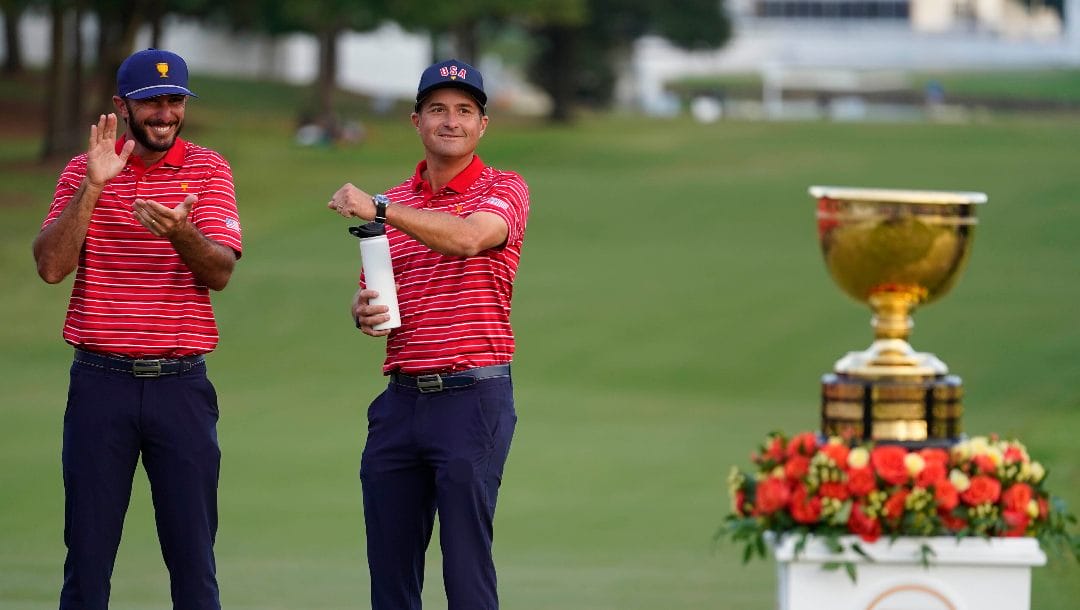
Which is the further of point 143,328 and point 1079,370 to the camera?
point 1079,370

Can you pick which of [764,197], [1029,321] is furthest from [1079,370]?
[764,197]

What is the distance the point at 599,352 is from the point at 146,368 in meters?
14.8

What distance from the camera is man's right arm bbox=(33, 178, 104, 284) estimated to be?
5.64 meters

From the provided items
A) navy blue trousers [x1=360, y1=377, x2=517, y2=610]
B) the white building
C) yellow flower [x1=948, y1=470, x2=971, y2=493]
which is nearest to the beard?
navy blue trousers [x1=360, y1=377, x2=517, y2=610]

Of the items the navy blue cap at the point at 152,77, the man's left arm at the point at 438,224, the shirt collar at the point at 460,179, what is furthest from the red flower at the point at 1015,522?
the navy blue cap at the point at 152,77

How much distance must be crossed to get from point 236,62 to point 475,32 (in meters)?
14.8

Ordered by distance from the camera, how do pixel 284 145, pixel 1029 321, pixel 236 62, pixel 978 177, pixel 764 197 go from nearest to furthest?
1. pixel 1029 321
2. pixel 764 197
3. pixel 978 177
4. pixel 284 145
5. pixel 236 62

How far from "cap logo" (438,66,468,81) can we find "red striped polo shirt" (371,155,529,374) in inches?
12.5

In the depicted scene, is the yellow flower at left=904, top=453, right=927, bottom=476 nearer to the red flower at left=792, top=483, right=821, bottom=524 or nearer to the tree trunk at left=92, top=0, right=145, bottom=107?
the red flower at left=792, top=483, right=821, bottom=524

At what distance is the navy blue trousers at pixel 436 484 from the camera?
5609 millimetres

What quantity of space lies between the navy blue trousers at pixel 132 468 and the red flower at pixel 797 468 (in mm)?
1862

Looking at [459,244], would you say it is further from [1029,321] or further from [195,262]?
[1029,321]

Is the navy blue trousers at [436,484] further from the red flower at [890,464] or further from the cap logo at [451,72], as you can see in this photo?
the red flower at [890,464]

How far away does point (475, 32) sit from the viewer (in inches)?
2255
